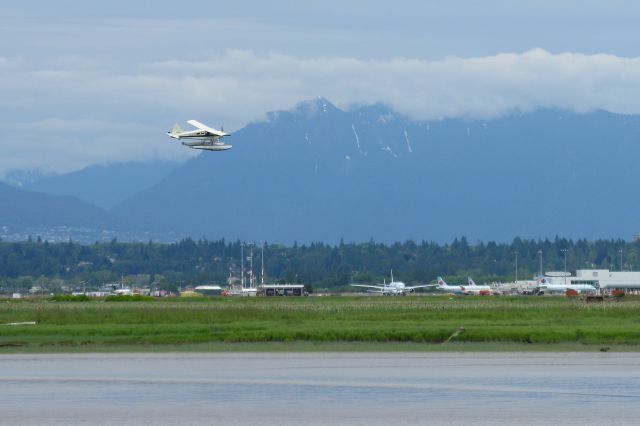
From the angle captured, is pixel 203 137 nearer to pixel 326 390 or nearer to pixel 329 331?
pixel 329 331

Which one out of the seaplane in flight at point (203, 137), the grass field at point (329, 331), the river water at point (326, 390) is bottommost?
Answer: the river water at point (326, 390)

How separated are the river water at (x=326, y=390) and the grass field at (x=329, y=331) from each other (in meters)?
8.31

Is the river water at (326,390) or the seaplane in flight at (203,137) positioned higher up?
the seaplane in flight at (203,137)

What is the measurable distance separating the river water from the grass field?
831 centimetres

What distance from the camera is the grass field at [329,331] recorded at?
80312mm

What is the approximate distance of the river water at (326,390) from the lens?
46.2 meters

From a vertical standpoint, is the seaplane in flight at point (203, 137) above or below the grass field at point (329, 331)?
above

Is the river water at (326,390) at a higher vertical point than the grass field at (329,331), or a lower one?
lower

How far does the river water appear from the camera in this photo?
152 ft

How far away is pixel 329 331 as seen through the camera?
283 ft

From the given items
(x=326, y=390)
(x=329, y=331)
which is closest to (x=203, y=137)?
(x=329, y=331)

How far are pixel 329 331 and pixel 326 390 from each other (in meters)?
32.3

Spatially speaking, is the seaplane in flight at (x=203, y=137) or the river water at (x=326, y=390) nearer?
the river water at (x=326, y=390)

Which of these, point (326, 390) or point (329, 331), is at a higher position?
point (329, 331)
